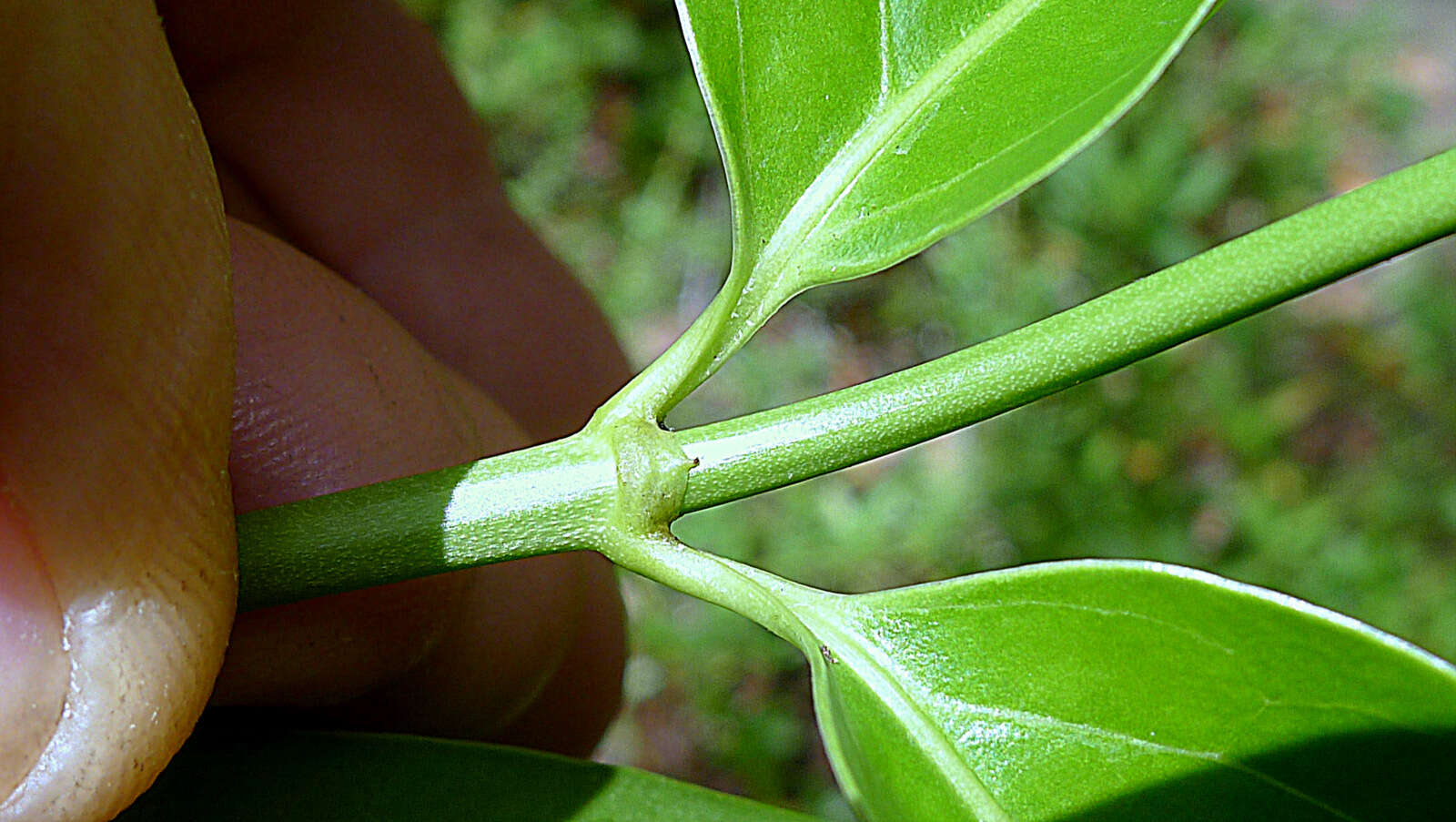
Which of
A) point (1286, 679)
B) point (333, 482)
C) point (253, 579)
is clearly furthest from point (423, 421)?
point (1286, 679)

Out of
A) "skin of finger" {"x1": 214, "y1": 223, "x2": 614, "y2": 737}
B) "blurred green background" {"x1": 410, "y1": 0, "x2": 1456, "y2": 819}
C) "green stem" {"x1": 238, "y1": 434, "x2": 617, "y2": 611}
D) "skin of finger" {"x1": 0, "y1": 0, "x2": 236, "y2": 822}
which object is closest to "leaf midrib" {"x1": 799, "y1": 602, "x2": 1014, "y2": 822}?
"green stem" {"x1": 238, "y1": 434, "x2": 617, "y2": 611}

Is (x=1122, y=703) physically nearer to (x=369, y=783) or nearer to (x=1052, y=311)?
(x=369, y=783)

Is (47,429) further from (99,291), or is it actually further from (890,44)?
(890,44)

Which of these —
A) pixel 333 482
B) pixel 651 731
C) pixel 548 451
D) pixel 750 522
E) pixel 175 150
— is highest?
pixel 175 150

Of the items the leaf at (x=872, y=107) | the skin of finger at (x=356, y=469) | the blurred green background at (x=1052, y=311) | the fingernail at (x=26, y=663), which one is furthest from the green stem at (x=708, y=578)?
the blurred green background at (x=1052, y=311)

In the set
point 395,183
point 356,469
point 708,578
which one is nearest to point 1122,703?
point 708,578

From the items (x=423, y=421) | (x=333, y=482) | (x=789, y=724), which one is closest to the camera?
(x=333, y=482)

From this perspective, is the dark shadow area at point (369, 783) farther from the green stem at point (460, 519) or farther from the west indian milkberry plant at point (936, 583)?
the green stem at point (460, 519)
